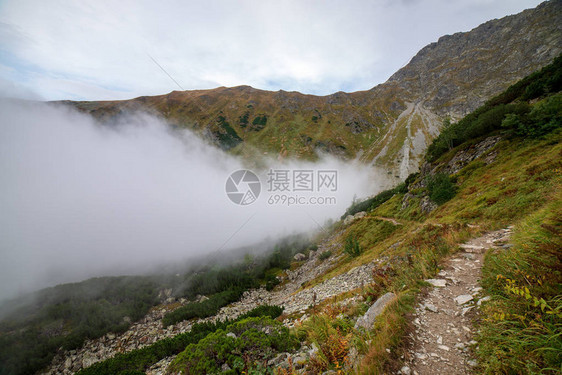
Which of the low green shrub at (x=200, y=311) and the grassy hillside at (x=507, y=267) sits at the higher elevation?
the grassy hillside at (x=507, y=267)

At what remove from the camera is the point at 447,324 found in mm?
4340

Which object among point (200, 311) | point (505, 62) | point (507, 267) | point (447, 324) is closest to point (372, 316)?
point (447, 324)

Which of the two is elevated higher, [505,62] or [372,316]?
[505,62]

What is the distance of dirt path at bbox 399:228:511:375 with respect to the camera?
136 inches

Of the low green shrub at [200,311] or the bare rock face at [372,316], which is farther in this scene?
the low green shrub at [200,311]

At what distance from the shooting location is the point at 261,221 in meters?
155

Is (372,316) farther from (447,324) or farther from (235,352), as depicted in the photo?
(235,352)

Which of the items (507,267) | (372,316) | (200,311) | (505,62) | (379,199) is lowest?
(200,311)

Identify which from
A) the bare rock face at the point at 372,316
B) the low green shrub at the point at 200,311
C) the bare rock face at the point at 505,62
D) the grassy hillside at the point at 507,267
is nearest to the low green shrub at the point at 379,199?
the grassy hillside at the point at 507,267

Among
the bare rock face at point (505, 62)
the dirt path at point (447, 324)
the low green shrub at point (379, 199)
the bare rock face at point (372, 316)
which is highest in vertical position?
the bare rock face at point (505, 62)

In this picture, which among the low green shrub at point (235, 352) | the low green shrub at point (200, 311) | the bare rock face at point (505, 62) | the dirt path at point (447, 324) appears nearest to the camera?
the dirt path at point (447, 324)

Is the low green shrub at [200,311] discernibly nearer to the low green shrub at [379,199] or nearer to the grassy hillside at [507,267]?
the grassy hillside at [507,267]

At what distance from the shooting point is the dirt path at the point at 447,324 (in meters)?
3.45

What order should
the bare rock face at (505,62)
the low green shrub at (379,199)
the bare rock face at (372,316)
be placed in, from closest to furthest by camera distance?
1. the bare rock face at (372,316)
2. the low green shrub at (379,199)
3. the bare rock face at (505,62)
